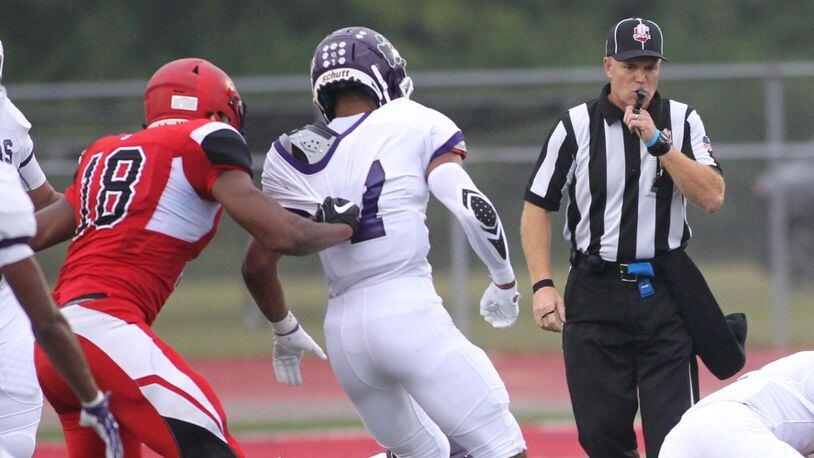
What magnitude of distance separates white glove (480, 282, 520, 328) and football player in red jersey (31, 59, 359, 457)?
63 centimetres

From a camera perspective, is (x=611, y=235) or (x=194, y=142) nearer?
(x=194, y=142)

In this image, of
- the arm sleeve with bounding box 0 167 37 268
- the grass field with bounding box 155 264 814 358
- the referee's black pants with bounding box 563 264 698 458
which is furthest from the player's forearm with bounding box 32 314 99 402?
the grass field with bounding box 155 264 814 358

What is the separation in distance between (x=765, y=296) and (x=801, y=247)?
23.1 inches

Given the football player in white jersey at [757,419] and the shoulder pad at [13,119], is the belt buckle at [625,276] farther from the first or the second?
the shoulder pad at [13,119]

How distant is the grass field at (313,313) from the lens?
12.3m

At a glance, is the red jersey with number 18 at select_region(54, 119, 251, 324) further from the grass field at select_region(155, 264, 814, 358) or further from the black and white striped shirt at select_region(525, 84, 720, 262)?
the grass field at select_region(155, 264, 814, 358)

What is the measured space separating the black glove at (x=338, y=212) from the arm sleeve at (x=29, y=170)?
4.81 feet

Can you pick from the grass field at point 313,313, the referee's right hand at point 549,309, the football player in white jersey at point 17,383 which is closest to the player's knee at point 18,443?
the football player in white jersey at point 17,383

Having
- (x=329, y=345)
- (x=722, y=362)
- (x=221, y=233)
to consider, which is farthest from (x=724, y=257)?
(x=329, y=345)

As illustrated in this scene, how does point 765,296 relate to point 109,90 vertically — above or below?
below

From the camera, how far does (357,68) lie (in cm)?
468

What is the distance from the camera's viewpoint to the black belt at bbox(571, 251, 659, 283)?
5145mm

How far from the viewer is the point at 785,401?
12.9 ft

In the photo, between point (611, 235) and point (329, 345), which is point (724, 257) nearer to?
point (611, 235)
